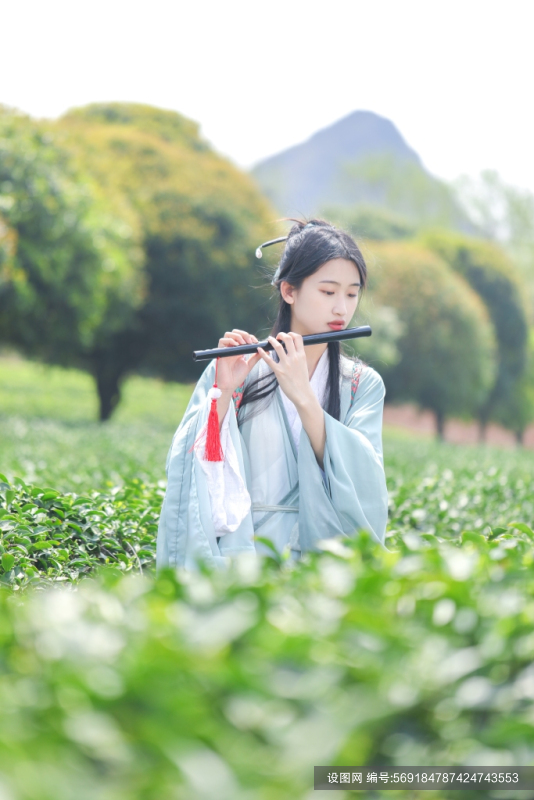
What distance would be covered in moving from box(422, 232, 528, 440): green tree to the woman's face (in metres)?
32.8

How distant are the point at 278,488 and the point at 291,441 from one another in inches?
7.1

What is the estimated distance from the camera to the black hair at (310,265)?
3080 mm

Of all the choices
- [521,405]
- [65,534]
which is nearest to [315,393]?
[65,534]

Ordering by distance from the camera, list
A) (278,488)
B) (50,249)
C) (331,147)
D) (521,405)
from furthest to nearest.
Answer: (331,147), (521,405), (50,249), (278,488)

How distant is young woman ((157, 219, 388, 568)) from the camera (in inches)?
112

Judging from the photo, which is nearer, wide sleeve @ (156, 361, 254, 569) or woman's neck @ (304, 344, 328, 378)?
wide sleeve @ (156, 361, 254, 569)

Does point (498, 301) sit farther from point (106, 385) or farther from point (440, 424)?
point (106, 385)

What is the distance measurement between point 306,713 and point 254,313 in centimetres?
1979

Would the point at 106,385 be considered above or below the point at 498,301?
below

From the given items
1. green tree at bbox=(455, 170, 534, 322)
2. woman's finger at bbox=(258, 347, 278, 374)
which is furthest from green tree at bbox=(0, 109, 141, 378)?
green tree at bbox=(455, 170, 534, 322)

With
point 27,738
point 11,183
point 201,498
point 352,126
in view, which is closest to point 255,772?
point 27,738

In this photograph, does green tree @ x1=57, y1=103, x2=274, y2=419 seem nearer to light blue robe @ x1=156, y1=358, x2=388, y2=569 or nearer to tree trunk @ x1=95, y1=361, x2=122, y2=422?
tree trunk @ x1=95, y1=361, x2=122, y2=422

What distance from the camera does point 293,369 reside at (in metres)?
2.77

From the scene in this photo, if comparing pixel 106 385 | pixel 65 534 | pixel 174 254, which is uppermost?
pixel 174 254
